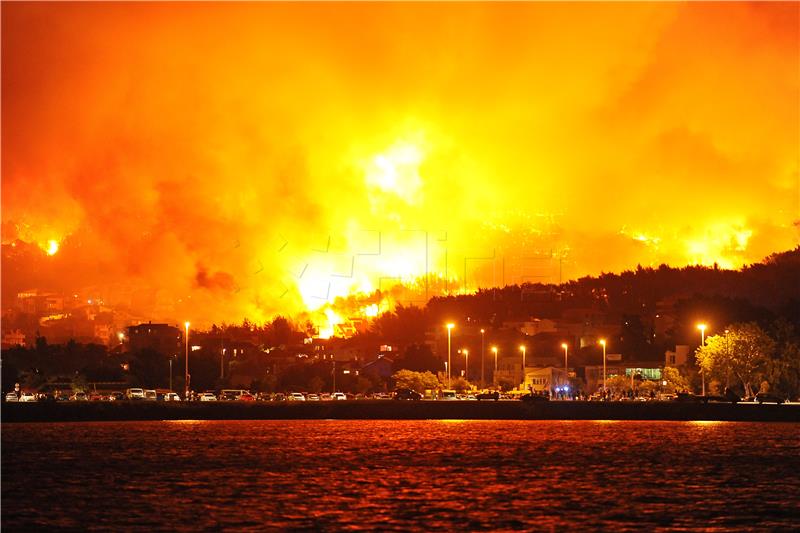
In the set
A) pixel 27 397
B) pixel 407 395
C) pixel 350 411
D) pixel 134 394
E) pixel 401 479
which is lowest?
pixel 401 479

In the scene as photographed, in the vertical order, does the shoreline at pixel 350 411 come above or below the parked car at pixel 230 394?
A: below

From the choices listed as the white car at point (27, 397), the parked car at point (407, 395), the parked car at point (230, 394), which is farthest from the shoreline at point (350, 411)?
the parked car at point (230, 394)

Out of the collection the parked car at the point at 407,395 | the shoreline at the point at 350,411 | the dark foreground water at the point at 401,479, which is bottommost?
the dark foreground water at the point at 401,479

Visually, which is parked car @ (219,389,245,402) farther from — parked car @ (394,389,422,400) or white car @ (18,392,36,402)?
white car @ (18,392,36,402)

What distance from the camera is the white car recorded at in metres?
153

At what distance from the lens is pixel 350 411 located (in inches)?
5413

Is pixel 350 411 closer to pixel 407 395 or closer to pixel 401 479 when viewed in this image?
pixel 407 395

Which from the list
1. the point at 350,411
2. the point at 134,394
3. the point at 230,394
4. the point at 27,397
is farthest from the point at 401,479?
the point at 27,397

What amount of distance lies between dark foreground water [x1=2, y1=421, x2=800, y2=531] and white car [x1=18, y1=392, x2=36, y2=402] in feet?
101

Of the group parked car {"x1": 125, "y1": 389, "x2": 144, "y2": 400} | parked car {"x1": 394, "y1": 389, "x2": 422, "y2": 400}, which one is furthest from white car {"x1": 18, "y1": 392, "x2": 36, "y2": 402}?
parked car {"x1": 394, "y1": 389, "x2": 422, "y2": 400}

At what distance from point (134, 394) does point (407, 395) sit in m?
36.3

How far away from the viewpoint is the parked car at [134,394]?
15925 centimetres

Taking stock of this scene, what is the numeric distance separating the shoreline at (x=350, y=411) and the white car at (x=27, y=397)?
17.8 m

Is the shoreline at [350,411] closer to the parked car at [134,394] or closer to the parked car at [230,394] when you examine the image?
the parked car at [134,394]
